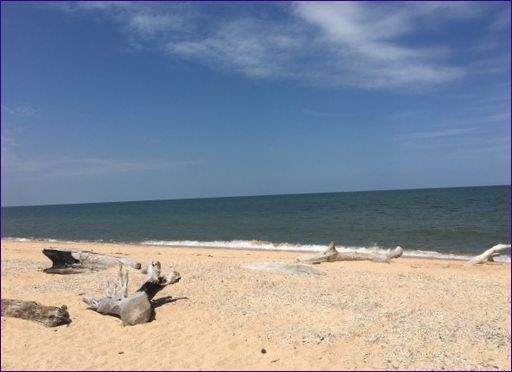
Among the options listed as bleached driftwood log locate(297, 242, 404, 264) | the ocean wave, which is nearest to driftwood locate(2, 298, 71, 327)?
bleached driftwood log locate(297, 242, 404, 264)

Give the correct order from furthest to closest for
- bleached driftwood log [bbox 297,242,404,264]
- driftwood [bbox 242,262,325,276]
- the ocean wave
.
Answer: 1. the ocean wave
2. bleached driftwood log [bbox 297,242,404,264]
3. driftwood [bbox 242,262,325,276]

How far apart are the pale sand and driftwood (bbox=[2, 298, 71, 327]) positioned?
0.57ft

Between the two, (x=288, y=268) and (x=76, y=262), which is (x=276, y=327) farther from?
(x=76, y=262)

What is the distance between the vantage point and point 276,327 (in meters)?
9.12

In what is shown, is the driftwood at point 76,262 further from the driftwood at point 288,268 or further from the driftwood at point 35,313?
the driftwood at point 35,313

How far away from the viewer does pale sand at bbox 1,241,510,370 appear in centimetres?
752

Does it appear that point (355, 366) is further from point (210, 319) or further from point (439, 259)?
point (439, 259)

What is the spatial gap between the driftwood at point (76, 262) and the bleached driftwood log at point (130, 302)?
4466 millimetres

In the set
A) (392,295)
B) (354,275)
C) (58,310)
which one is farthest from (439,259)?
(58,310)

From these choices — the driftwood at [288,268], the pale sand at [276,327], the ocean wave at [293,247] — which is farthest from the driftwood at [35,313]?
the ocean wave at [293,247]

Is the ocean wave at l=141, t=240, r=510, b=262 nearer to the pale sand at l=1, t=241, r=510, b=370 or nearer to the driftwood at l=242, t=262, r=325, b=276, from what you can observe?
the pale sand at l=1, t=241, r=510, b=370

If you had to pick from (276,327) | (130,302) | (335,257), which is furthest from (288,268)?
(130,302)

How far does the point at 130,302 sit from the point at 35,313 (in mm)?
1944

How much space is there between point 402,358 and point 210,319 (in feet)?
13.6
